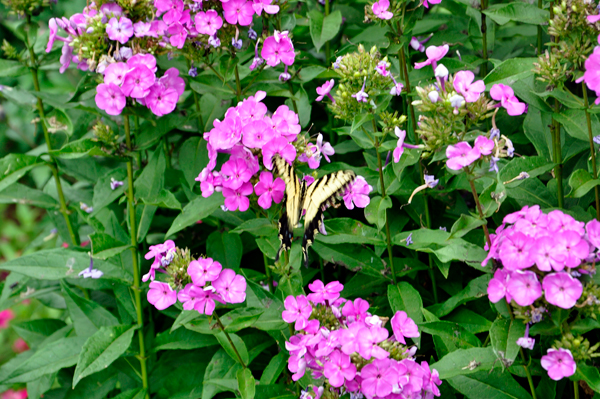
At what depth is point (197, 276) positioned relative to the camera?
5.89ft

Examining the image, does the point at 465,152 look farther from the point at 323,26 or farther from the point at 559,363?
the point at 323,26

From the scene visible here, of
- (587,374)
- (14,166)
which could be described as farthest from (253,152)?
(14,166)

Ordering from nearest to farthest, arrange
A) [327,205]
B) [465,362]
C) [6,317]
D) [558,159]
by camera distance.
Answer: [465,362] < [327,205] < [558,159] < [6,317]

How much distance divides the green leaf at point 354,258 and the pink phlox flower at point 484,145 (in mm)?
837

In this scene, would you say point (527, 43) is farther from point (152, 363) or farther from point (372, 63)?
point (152, 363)

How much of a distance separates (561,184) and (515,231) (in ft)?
2.33

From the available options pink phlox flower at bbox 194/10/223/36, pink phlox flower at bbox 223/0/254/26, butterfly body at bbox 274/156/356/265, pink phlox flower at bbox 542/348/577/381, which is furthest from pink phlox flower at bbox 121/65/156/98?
pink phlox flower at bbox 542/348/577/381

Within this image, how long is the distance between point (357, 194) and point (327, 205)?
0.54ft

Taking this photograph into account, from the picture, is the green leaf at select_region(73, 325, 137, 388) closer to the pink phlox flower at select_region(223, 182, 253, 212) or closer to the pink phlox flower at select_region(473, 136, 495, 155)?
the pink phlox flower at select_region(223, 182, 253, 212)

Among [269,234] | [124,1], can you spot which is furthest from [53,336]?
[124,1]

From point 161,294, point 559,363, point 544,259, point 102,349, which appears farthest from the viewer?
point 102,349

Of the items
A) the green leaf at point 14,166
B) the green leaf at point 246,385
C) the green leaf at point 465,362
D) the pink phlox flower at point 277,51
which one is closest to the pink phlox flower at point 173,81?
the pink phlox flower at point 277,51

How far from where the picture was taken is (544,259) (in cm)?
139

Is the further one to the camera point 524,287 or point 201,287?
point 201,287
